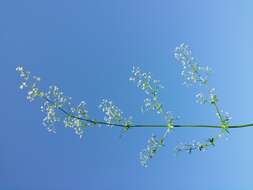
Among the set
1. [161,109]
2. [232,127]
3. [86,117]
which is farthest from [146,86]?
[232,127]

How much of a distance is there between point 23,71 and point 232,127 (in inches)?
104

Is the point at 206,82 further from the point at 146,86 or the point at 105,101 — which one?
the point at 105,101

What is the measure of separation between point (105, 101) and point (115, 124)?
1.83ft

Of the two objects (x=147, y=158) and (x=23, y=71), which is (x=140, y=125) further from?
(x=23, y=71)

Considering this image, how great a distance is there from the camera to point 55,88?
7.00 metres

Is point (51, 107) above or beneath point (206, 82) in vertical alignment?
beneath

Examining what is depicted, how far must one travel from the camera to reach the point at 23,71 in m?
6.97

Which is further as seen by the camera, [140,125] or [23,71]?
[23,71]

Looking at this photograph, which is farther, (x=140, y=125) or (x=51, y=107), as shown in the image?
(x=51, y=107)

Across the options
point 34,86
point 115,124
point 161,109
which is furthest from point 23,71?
point 161,109

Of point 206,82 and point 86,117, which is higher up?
point 206,82

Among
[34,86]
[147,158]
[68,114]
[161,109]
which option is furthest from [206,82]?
[34,86]

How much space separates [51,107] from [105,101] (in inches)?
27.9

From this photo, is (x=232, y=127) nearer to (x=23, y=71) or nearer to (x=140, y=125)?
(x=140, y=125)
